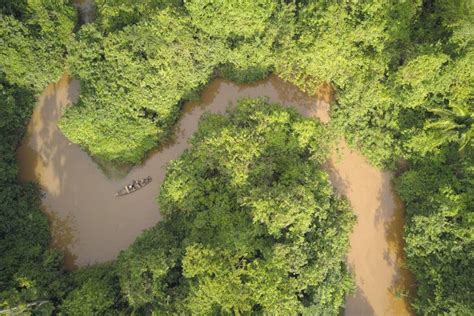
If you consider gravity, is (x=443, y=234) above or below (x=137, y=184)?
below

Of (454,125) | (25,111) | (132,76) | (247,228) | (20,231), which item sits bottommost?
(247,228)

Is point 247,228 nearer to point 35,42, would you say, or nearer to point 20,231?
point 20,231

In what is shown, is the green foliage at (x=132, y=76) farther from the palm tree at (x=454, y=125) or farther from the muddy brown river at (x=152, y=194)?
the palm tree at (x=454, y=125)

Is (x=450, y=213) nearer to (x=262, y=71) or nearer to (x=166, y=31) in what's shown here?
(x=262, y=71)

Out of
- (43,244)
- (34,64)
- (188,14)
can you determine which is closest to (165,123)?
(188,14)

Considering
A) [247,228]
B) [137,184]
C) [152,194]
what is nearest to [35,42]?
[137,184]

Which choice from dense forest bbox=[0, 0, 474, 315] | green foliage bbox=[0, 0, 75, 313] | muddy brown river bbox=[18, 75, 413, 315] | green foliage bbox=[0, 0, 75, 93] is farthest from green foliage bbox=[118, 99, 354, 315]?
green foliage bbox=[0, 0, 75, 93]
